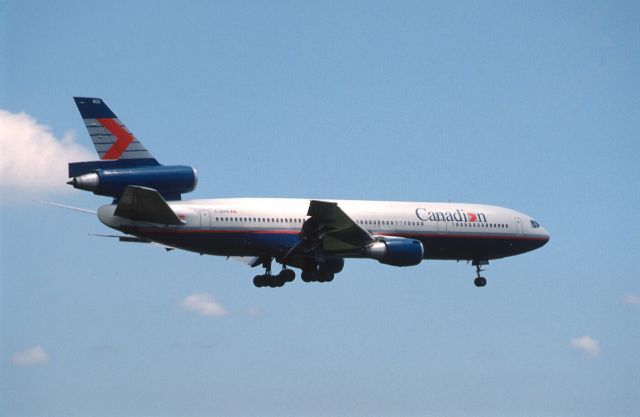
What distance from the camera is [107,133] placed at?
42062mm

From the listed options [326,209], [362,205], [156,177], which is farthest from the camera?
[362,205]

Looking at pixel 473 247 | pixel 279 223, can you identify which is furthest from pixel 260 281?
pixel 473 247

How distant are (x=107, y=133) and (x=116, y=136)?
409mm

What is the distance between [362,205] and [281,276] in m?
5.41

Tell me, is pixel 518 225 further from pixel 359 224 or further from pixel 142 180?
pixel 142 180

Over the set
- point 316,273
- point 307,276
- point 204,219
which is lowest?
point 307,276

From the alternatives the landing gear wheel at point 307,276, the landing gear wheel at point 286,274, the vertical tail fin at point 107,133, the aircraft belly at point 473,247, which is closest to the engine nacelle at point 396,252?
the aircraft belly at point 473,247

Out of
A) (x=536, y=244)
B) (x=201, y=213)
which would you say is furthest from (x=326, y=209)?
(x=536, y=244)

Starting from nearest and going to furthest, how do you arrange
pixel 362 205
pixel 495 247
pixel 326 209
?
pixel 326 209
pixel 362 205
pixel 495 247

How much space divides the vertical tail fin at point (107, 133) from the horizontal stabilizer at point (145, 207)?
2367 millimetres

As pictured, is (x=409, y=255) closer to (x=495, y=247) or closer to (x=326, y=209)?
(x=326, y=209)

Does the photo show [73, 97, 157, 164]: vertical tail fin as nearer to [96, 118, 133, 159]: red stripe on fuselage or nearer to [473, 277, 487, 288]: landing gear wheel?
A: [96, 118, 133, 159]: red stripe on fuselage

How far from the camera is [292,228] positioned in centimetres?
4644

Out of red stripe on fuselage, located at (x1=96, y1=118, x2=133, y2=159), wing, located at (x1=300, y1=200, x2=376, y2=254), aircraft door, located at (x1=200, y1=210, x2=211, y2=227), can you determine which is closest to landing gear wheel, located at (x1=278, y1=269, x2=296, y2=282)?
wing, located at (x1=300, y1=200, x2=376, y2=254)
